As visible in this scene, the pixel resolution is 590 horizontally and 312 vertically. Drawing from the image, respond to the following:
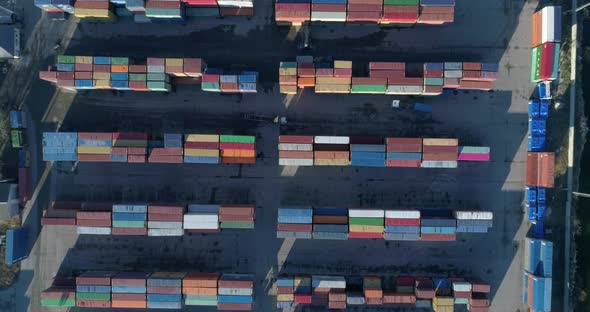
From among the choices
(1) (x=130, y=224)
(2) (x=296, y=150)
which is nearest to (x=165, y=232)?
(1) (x=130, y=224)

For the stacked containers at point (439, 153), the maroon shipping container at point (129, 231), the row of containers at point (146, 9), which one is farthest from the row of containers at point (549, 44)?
the maroon shipping container at point (129, 231)

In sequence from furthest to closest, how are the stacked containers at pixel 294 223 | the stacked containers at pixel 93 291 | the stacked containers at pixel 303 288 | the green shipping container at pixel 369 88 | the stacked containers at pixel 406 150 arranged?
the stacked containers at pixel 303 288, the stacked containers at pixel 93 291, the stacked containers at pixel 294 223, the green shipping container at pixel 369 88, the stacked containers at pixel 406 150

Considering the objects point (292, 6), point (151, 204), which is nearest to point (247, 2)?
point (292, 6)

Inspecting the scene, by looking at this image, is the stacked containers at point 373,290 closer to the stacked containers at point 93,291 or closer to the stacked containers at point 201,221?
the stacked containers at point 201,221

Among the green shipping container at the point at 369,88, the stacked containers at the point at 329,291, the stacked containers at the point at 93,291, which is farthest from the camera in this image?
the stacked containers at the point at 329,291

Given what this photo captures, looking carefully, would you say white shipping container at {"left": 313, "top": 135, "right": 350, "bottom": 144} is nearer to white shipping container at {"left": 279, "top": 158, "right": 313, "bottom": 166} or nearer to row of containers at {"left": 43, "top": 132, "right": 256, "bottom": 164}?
white shipping container at {"left": 279, "top": 158, "right": 313, "bottom": 166}

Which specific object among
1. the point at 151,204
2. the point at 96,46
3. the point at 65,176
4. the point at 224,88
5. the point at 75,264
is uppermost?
the point at 96,46

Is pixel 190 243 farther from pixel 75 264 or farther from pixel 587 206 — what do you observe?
pixel 587 206
